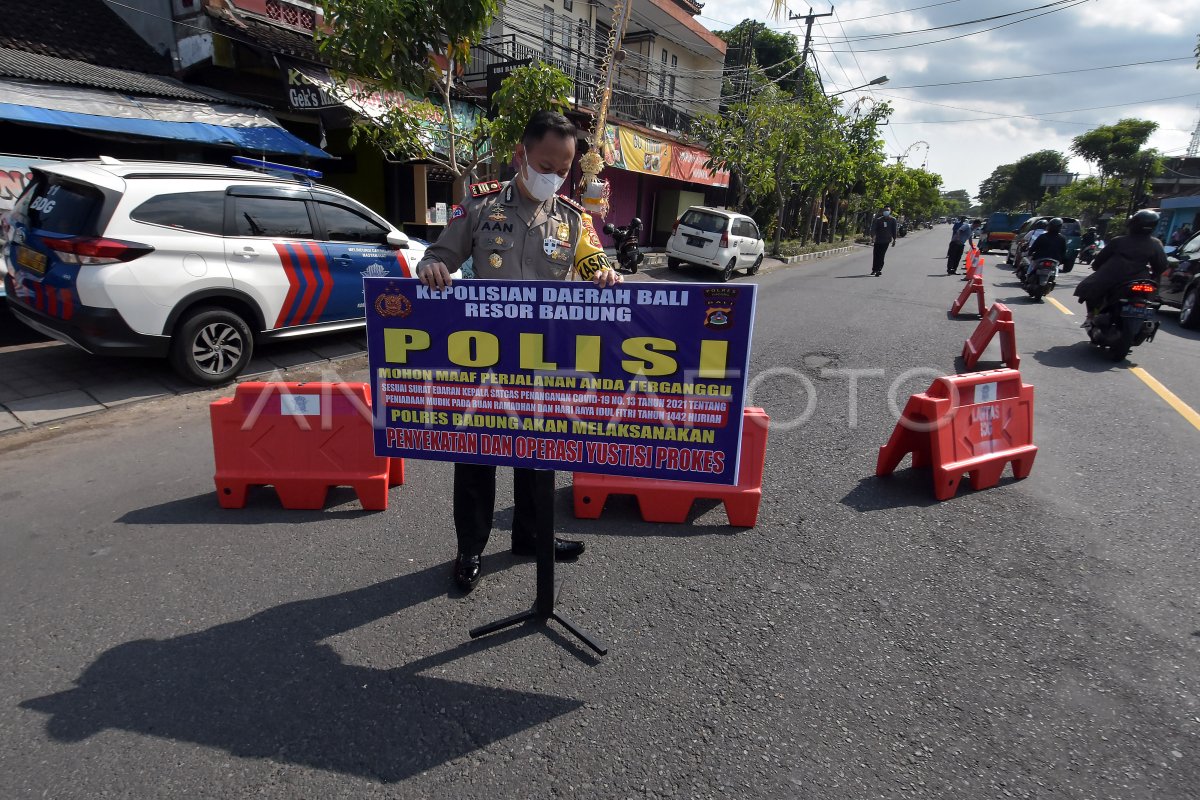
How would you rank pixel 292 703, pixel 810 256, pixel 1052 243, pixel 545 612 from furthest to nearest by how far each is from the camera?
pixel 810 256 → pixel 1052 243 → pixel 545 612 → pixel 292 703

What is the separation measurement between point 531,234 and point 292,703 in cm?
204

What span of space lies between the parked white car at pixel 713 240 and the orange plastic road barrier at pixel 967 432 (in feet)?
36.3

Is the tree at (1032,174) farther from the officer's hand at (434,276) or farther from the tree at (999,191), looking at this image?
the officer's hand at (434,276)

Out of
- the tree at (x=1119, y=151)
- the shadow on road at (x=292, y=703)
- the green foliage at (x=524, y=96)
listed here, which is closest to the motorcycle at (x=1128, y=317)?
the green foliage at (x=524, y=96)

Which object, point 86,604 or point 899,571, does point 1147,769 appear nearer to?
point 899,571

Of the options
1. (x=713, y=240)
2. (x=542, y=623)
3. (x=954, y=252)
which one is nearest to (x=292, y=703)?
(x=542, y=623)

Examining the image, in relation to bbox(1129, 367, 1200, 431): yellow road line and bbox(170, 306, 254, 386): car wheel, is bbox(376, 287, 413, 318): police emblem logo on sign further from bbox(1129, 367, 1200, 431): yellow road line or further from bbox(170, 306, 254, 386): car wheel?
bbox(1129, 367, 1200, 431): yellow road line

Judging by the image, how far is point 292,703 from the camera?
227 cm

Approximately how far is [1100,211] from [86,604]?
249ft

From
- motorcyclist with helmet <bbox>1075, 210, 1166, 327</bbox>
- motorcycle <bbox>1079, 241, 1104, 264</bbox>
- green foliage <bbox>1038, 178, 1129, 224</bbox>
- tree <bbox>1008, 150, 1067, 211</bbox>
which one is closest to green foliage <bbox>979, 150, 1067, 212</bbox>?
tree <bbox>1008, 150, 1067, 211</bbox>

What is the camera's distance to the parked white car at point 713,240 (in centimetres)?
1497

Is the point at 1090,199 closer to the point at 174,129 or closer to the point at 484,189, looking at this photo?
the point at 174,129

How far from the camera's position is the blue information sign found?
2.32 m

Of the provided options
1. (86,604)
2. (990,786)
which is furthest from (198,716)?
(990,786)
